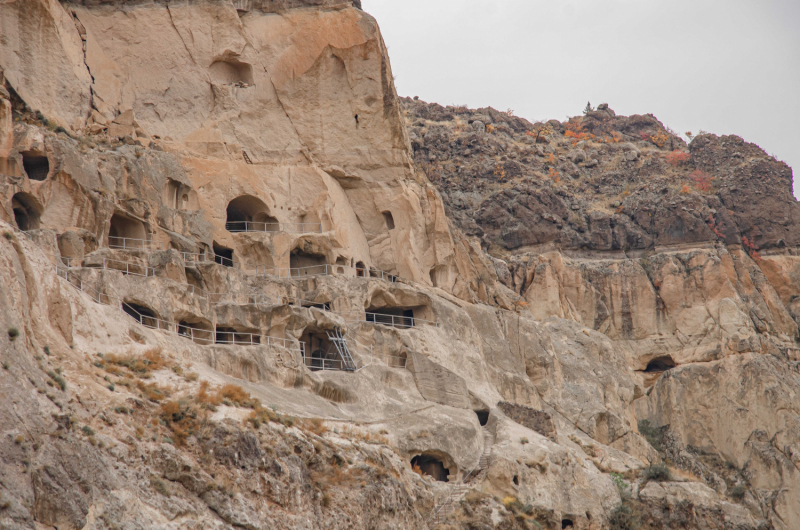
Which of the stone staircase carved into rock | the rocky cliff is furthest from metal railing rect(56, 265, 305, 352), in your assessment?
the stone staircase carved into rock

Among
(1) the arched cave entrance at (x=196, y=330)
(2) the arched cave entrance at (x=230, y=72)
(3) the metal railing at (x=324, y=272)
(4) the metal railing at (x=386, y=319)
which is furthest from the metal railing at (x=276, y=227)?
(1) the arched cave entrance at (x=196, y=330)

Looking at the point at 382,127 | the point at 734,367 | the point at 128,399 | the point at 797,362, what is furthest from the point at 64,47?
the point at 797,362

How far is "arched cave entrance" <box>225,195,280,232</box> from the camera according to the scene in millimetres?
44625

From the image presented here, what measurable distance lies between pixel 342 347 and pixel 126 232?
9.16 metres

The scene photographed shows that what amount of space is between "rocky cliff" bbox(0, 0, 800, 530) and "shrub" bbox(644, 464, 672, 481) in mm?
355

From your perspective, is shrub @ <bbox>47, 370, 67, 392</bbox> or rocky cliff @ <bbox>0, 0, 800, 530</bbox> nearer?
shrub @ <bbox>47, 370, 67, 392</bbox>

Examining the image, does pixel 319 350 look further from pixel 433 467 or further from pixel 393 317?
pixel 433 467

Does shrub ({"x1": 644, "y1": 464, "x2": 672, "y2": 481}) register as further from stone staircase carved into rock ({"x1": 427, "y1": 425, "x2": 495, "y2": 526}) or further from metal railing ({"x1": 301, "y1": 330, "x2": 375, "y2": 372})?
metal railing ({"x1": 301, "y1": 330, "x2": 375, "y2": 372})

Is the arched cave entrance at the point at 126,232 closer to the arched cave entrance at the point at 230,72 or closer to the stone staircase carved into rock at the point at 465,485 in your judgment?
the arched cave entrance at the point at 230,72

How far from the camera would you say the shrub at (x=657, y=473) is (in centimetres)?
3978

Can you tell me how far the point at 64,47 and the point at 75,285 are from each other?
53.5 feet

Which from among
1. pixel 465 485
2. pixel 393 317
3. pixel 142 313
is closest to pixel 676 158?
pixel 393 317

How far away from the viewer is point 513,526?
33156mm

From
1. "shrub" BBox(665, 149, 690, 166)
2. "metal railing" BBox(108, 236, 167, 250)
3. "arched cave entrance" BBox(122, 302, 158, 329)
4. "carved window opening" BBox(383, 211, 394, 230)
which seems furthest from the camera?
"shrub" BBox(665, 149, 690, 166)
